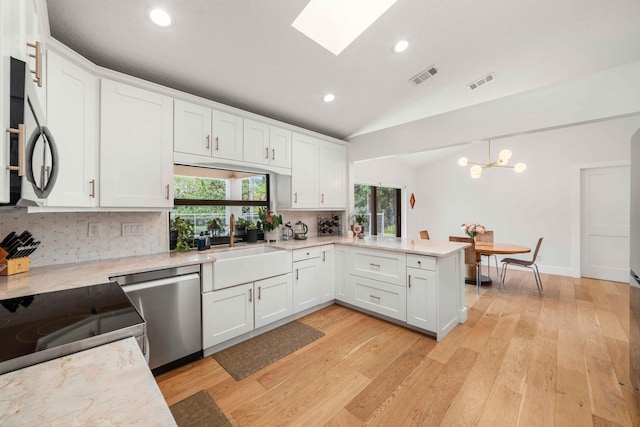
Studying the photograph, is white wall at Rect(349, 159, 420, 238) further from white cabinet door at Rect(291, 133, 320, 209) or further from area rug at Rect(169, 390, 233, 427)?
area rug at Rect(169, 390, 233, 427)

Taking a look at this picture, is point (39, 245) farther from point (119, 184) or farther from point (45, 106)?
point (45, 106)

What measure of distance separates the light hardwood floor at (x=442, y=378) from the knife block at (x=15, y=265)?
121cm

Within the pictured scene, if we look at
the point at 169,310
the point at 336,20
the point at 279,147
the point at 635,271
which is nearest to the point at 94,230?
the point at 169,310

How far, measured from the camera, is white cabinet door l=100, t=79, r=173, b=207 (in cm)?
199

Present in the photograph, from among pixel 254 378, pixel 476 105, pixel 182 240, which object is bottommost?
pixel 254 378

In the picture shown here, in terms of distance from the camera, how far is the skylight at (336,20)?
2.13 m

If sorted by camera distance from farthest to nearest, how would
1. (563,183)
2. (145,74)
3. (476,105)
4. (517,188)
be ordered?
(517,188), (563,183), (476,105), (145,74)

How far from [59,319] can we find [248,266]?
5.10 ft

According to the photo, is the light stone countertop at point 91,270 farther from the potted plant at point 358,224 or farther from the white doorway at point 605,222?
the white doorway at point 605,222

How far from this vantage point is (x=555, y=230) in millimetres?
4973

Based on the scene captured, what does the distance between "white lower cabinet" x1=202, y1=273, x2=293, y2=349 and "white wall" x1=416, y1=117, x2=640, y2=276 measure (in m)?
4.96

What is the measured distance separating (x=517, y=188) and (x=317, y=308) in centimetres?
487

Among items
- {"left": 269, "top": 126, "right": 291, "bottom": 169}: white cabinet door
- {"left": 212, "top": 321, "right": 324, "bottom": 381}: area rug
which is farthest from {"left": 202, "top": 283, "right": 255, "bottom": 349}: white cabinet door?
{"left": 269, "top": 126, "right": 291, "bottom": 169}: white cabinet door

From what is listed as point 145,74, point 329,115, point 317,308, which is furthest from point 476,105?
point 145,74
